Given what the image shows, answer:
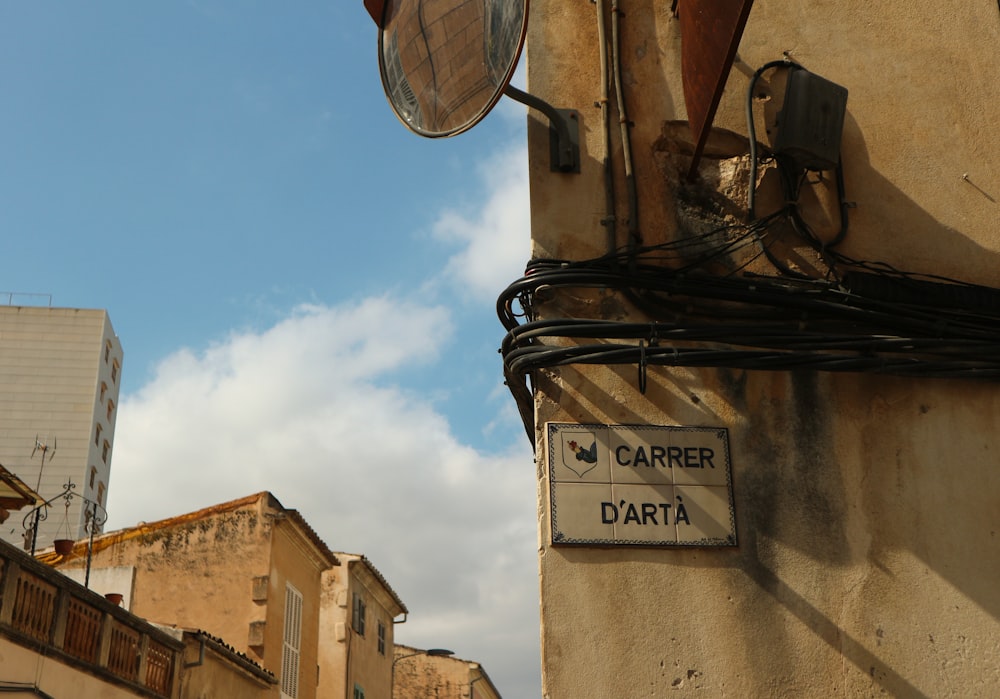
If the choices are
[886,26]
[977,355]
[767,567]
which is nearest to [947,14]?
[886,26]

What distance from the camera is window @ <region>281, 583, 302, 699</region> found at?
842 inches

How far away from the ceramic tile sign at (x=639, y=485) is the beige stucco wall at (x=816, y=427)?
0.06m

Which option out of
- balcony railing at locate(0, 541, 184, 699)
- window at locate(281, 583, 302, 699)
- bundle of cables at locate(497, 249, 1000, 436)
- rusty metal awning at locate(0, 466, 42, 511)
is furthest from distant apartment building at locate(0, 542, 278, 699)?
bundle of cables at locate(497, 249, 1000, 436)

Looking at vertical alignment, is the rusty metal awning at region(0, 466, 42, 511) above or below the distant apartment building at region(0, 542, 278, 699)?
above

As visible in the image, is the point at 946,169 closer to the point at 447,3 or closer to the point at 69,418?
the point at 447,3

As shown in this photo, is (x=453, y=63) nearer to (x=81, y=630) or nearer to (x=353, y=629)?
(x=81, y=630)

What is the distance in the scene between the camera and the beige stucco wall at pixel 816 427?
4633mm

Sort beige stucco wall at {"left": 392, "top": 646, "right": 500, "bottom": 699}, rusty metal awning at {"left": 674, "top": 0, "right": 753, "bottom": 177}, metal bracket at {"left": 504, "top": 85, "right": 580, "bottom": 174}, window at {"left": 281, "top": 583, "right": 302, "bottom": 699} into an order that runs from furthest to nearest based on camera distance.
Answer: beige stucco wall at {"left": 392, "top": 646, "right": 500, "bottom": 699} → window at {"left": 281, "top": 583, "right": 302, "bottom": 699} → metal bracket at {"left": 504, "top": 85, "right": 580, "bottom": 174} → rusty metal awning at {"left": 674, "top": 0, "right": 753, "bottom": 177}

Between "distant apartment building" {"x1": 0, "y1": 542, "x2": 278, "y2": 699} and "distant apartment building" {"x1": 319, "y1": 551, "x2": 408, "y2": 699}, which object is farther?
"distant apartment building" {"x1": 319, "y1": 551, "x2": 408, "y2": 699}

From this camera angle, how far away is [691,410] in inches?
198

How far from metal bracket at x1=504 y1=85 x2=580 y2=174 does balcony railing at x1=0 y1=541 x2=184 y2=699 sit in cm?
888

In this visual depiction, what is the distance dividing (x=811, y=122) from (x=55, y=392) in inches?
2018

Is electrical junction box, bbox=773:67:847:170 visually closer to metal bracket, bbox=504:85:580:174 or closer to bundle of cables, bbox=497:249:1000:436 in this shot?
bundle of cables, bbox=497:249:1000:436

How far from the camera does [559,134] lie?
545 cm
